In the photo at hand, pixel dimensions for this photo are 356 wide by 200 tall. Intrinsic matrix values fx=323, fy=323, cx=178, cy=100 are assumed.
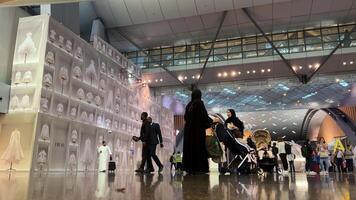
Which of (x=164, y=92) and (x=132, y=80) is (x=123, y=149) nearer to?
(x=132, y=80)

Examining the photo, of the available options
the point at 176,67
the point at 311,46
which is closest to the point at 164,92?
the point at 176,67

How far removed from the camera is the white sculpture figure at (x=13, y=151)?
35.4 ft

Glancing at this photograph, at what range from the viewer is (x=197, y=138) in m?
5.84

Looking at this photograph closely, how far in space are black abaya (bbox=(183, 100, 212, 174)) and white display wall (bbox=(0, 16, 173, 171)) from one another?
723 centimetres

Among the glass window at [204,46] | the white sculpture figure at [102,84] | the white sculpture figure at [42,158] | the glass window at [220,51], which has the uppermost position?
the glass window at [204,46]

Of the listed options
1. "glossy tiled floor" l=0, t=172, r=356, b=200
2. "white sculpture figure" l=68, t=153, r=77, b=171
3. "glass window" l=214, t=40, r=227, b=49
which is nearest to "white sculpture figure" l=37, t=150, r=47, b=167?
"white sculpture figure" l=68, t=153, r=77, b=171

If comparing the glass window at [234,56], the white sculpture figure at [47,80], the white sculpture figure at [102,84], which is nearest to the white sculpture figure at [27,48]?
the white sculpture figure at [47,80]

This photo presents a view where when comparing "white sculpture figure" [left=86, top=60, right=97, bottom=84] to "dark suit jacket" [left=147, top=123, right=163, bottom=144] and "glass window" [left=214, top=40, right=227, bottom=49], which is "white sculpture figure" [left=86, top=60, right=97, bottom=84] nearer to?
"dark suit jacket" [left=147, top=123, right=163, bottom=144]

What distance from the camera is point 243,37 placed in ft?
70.0

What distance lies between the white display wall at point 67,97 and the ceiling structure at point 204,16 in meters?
2.52

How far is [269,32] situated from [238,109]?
11.0m

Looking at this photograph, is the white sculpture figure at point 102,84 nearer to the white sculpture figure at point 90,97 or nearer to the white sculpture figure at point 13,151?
the white sculpture figure at point 90,97

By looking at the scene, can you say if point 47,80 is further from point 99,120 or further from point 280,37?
point 280,37

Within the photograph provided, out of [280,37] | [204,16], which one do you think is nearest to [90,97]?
[204,16]
